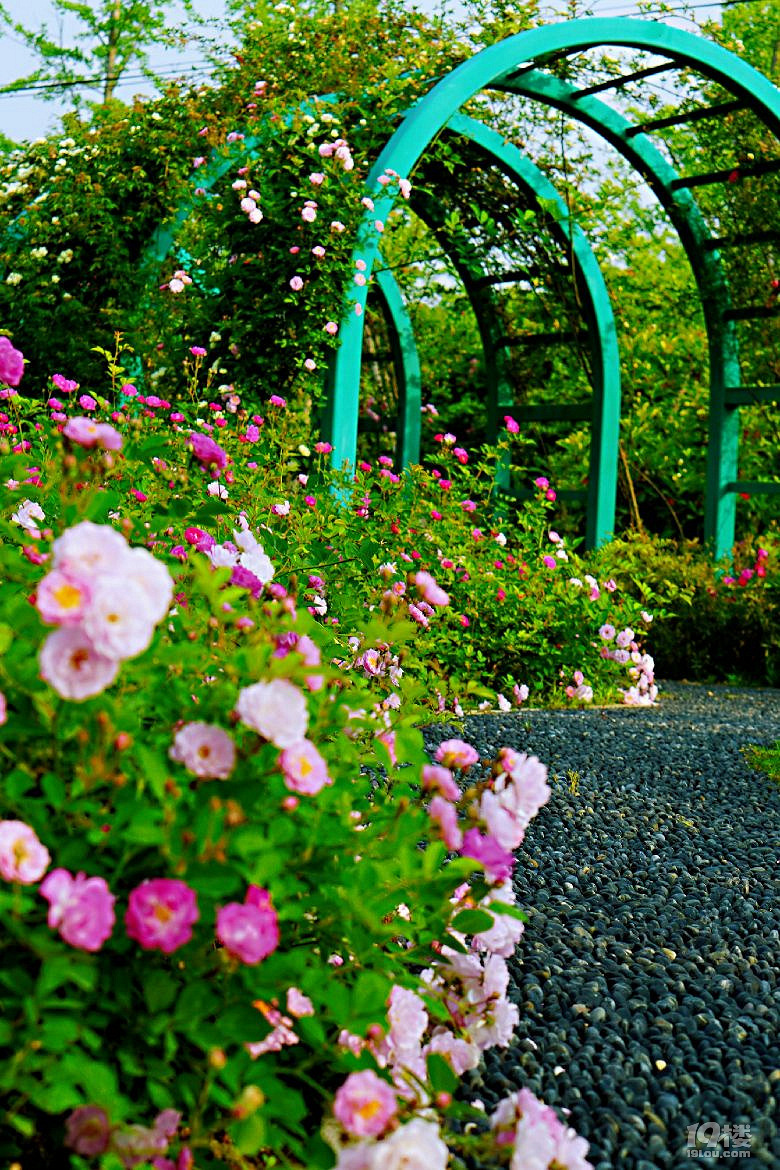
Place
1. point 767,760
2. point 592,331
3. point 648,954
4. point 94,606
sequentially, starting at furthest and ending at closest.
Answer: point 592,331 → point 767,760 → point 648,954 → point 94,606

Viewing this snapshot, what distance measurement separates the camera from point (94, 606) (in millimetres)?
986

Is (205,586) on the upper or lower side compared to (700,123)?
lower

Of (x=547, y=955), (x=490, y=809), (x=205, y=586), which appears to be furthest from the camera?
(x=547, y=955)

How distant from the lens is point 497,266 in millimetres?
7980

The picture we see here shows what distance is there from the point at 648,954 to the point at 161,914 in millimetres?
1391

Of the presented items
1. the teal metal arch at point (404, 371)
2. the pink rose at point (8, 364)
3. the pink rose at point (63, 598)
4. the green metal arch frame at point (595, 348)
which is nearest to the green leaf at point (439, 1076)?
the pink rose at point (63, 598)

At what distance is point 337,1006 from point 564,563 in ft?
14.7

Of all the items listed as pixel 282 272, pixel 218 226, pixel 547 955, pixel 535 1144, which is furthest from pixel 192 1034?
pixel 218 226

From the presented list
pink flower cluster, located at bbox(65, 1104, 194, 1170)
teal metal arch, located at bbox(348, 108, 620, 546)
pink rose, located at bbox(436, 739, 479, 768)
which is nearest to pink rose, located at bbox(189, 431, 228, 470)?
pink rose, located at bbox(436, 739, 479, 768)

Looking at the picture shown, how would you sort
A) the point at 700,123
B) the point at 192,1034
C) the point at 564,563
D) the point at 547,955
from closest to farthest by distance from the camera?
the point at 192,1034
the point at 547,955
the point at 564,563
the point at 700,123

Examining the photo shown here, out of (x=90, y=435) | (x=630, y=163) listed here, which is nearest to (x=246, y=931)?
(x=90, y=435)

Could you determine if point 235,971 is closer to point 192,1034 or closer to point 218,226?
point 192,1034

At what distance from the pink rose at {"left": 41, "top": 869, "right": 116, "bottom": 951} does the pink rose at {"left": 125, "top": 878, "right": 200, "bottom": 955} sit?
0.02 m

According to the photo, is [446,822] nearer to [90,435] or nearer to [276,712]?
[276,712]
